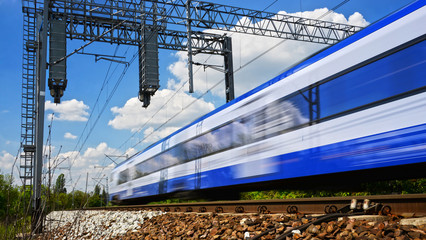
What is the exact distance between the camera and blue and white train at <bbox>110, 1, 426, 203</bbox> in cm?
608

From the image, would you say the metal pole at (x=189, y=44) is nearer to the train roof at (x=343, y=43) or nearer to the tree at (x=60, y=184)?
the train roof at (x=343, y=43)

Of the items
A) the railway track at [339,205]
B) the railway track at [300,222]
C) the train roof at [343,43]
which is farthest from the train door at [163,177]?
the railway track at [339,205]

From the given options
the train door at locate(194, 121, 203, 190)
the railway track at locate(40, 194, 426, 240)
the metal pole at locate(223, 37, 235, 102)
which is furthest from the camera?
the metal pole at locate(223, 37, 235, 102)

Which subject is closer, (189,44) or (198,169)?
(198,169)

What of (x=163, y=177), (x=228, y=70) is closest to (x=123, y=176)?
(x=163, y=177)

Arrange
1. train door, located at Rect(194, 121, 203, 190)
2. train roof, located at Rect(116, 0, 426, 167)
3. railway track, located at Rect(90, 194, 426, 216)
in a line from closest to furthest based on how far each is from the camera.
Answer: railway track, located at Rect(90, 194, 426, 216)
train roof, located at Rect(116, 0, 426, 167)
train door, located at Rect(194, 121, 203, 190)

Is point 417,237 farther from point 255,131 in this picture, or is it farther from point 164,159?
point 164,159

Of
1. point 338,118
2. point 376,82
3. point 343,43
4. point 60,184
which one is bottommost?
point 60,184

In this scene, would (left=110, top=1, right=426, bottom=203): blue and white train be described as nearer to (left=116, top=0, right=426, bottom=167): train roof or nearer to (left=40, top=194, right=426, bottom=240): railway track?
(left=116, top=0, right=426, bottom=167): train roof

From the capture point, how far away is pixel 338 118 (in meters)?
7.35

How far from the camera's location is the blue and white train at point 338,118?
608cm

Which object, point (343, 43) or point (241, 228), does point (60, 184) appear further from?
point (343, 43)

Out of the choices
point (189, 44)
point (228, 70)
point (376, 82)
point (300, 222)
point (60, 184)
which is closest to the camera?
point (60, 184)

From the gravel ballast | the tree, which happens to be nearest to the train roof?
the gravel ballast
